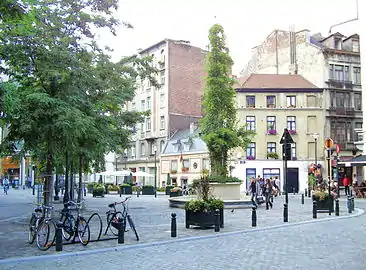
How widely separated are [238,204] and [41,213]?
13867mm

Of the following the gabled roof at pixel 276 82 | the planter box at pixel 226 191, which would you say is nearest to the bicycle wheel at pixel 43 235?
→ the planter box at pixel 226 191

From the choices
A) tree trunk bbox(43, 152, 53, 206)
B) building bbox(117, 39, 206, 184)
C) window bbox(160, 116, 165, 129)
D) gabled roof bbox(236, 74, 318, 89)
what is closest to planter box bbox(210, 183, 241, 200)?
tree trunk bbox(43, 152, 53, 206)

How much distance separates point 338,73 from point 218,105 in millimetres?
31489

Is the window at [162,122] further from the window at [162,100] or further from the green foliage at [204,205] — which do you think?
the green foliage at [204,205]

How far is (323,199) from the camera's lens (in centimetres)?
2011

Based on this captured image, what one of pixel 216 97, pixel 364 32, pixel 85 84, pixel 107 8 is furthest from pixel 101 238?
pixel 364 32

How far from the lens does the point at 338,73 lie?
53.5m

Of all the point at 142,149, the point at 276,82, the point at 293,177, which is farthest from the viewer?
the point at 142,149

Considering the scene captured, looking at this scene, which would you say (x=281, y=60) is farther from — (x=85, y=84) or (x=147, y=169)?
(x=85, y=84)

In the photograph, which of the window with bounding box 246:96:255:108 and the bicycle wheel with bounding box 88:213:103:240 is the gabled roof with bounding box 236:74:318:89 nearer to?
the window with bounding box 246:96:255:108

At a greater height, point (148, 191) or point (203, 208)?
point (203, 208)

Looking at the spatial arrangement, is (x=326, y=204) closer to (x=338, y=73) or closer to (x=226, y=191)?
(x=226, y=191)

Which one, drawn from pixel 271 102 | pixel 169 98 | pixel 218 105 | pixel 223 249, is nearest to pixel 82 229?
pixel 223 249

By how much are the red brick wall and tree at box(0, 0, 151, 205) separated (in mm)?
42037
